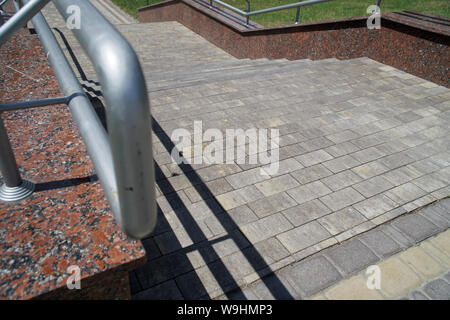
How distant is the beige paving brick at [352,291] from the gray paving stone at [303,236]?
1.37 ft

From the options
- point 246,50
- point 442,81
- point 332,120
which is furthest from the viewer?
point 246,50

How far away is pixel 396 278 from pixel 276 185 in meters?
1.36

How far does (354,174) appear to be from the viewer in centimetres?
360

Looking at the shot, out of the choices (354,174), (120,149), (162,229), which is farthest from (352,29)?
(120,149)

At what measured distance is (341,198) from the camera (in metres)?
3.26

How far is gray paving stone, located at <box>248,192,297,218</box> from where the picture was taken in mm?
3045

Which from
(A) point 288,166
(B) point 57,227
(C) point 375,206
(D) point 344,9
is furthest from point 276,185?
(D) point 344,9

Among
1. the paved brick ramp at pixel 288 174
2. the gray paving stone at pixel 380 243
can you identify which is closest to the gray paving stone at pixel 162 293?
the paved brick ramp at pixel 288 174

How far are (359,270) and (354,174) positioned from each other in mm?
1327

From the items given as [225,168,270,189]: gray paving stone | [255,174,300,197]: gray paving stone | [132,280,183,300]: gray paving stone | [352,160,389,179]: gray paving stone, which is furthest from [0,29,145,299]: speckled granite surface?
[352,160,389,179]: gray paving stone

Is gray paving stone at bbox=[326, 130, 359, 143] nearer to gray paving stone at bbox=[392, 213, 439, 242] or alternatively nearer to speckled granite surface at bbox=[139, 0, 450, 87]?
gray paving stone at bbox=[392, 213, 439, 242]

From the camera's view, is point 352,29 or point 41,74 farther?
point 352,29

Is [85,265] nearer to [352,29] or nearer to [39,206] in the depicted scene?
[39,206]

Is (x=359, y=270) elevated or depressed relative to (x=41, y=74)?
depressed
